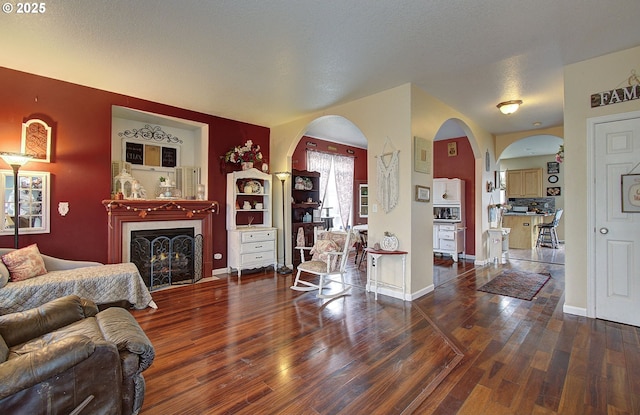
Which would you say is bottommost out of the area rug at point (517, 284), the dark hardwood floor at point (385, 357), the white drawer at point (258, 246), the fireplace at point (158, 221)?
the dark hardwood floor at point (385, 357)

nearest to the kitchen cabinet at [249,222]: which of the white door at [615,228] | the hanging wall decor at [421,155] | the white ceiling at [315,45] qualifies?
the white ceiling at [315,45]

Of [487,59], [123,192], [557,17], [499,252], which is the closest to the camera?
[557,17]

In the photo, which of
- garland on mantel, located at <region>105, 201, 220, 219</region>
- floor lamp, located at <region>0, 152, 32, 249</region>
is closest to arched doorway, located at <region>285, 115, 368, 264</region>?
garland on mantel, located at <region>105, 201, 220, 219</region>

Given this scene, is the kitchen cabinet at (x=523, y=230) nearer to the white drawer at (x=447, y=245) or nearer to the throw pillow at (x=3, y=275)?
the white drawer at (x=447, y=245)

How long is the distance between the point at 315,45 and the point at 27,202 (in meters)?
3.91

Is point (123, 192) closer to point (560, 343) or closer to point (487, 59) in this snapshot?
point (487, 59)

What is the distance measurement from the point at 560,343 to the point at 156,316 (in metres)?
4.10

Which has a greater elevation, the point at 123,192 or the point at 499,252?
the point at 123,192

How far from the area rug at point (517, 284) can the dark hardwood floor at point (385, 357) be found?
255 mm

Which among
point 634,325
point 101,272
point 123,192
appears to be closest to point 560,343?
point 634,325

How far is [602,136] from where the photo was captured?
10.5 ft

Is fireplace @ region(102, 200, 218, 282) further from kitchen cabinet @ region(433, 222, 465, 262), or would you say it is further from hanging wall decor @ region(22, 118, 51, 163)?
kitchen cabinet @ region(433, 222, 465, 262)

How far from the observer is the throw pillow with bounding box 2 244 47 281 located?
120 inches

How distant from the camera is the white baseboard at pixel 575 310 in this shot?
330 centimetres
